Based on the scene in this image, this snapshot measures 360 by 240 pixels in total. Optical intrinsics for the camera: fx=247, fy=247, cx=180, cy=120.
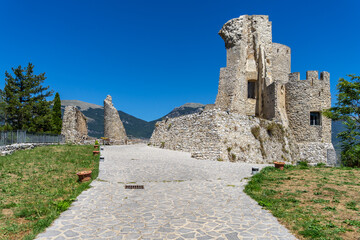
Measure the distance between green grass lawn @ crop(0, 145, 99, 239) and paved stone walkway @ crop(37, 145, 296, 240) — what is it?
0.35m

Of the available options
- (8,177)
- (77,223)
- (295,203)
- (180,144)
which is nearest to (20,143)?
(8,177)

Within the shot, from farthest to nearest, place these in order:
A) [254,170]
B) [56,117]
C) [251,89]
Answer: [56,117]
[251,89]
[254,170]

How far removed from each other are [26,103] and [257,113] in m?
31.1

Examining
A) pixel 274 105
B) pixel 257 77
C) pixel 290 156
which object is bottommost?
pixel 290 156

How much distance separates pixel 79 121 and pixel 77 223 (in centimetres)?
3119

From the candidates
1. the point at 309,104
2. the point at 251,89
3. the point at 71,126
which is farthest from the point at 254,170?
the point at 71,126

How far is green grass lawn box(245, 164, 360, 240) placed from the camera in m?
4.93

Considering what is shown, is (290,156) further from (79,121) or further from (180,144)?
(79,121)

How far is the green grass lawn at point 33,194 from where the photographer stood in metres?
5.02

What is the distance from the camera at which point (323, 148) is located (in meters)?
27.1

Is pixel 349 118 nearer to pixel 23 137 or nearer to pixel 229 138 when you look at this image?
pixel 229 138

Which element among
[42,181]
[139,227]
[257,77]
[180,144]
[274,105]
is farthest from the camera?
[257,77]

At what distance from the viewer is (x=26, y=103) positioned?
110ft

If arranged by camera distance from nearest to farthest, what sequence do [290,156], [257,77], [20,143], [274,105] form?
[20,143]
[290,156]
[274,105]
[257,77]
